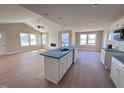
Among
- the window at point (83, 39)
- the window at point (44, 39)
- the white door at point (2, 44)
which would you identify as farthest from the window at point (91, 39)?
the white door at point (2, 44)

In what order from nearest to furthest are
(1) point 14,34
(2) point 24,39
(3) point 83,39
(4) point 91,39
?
1. (1) point 14,34
2. (2) point 24,39
3. (4) point 91,39
4. (3) point 83,39

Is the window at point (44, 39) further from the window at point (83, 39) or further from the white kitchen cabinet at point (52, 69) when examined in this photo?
the white kitchen cabinet at point (52, 69)

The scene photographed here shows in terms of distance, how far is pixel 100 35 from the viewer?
27.4 ft

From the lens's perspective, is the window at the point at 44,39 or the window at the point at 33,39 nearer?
the window at the point at 33,39

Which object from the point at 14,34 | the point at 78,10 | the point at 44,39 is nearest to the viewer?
the point at 78,10

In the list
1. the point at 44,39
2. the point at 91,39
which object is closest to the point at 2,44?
the point at 44,39

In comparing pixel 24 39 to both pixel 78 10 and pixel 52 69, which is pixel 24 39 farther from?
pixel 78 10

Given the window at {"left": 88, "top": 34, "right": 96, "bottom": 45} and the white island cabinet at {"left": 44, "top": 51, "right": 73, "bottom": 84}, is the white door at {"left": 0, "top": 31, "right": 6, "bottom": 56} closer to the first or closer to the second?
the white island cabinet at {"left": 44, "top": 51, "right": 73, "bottom": 84}

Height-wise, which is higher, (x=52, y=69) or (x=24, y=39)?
(x=24, y=39)

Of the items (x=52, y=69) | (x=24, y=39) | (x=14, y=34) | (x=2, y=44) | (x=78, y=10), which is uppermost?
(x=78, y=10)

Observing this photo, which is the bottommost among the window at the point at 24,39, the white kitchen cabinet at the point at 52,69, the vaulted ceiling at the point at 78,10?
the white kitchen cabinet at the point at 52,69
